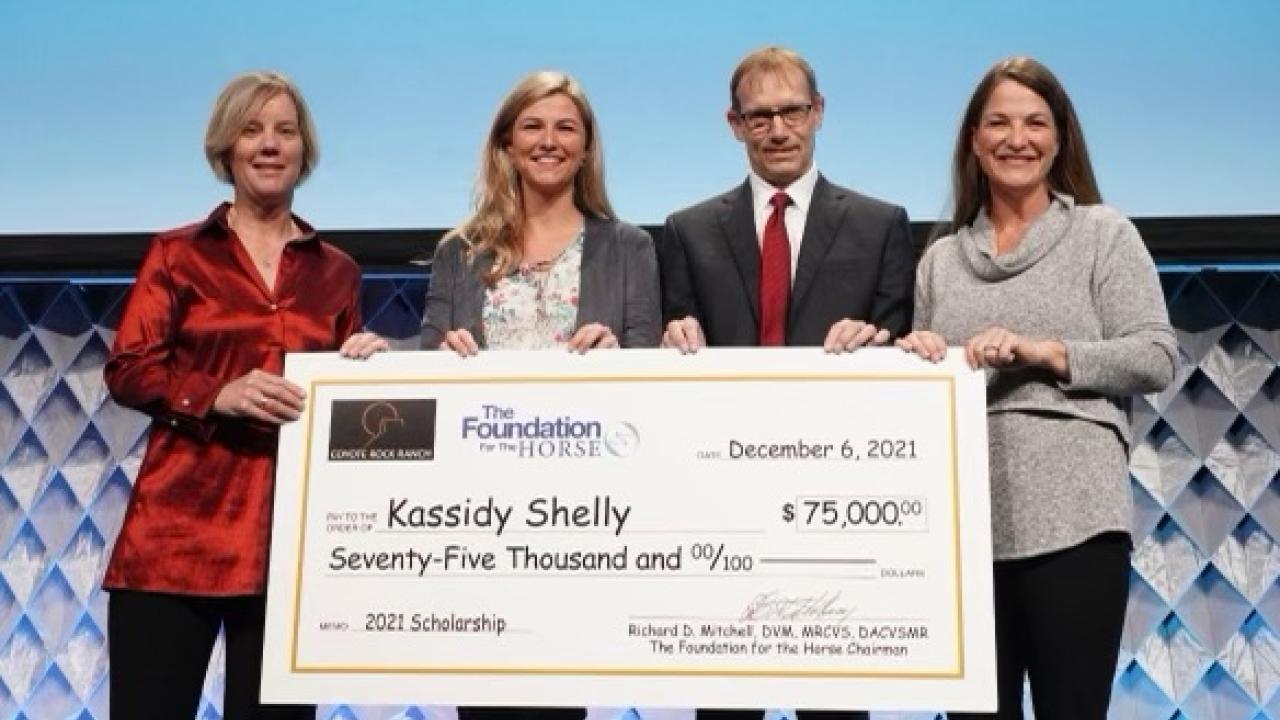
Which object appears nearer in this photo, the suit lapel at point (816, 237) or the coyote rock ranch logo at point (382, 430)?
the coyote rock ranch logo at point (382, 430)

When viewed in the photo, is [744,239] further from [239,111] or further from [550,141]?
[239,111]

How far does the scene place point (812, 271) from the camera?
2.12 metres

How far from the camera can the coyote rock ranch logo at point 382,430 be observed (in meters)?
1.97

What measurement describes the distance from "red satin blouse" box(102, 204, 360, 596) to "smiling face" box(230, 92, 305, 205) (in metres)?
0.07

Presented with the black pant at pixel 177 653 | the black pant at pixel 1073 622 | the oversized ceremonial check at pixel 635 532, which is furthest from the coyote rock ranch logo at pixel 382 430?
the black pant at pixel 1073 622

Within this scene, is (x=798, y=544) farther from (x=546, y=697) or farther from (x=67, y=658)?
(x=67, y=658)

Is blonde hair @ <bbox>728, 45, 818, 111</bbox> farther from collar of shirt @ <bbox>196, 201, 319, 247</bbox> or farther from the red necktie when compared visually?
collar of shirt @ <bbox>196, 201, 319, 247</bbox>

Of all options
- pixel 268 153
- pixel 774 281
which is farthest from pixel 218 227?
pixel 774 281

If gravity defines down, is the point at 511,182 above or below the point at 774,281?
above

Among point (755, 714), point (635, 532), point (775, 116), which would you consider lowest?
point (755, 714)

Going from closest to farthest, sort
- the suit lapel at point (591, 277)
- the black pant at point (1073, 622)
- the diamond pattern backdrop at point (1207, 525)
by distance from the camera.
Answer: the black pant at point (1073, 622), the suit lapel at point (591, 277), the diamond pattern backdrop at point (1207, 525)

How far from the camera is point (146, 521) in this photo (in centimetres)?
193

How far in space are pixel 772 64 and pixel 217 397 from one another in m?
1.04

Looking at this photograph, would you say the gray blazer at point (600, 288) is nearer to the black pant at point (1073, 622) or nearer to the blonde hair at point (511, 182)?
the blonde hair at point (511, 182)
